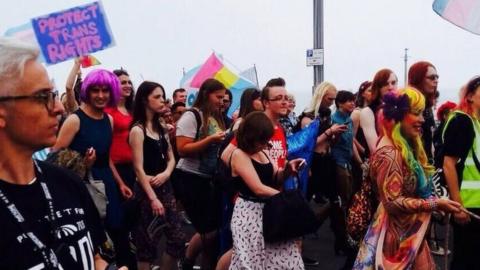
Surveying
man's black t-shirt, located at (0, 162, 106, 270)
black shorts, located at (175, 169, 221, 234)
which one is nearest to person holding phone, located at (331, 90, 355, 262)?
black shorts, located at (175, 169, 221, 234)

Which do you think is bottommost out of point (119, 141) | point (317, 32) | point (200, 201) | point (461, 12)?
point (200, 201)

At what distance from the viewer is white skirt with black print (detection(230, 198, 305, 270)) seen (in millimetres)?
3920

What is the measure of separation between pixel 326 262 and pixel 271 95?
1984 millimetres

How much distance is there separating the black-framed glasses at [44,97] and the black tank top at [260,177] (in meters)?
2.26

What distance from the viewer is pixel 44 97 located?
1.80m

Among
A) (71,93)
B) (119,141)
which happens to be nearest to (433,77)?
(119,141)

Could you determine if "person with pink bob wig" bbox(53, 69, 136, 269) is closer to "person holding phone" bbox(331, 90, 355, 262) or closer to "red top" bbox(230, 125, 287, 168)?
"red top" bbox(230, 125, 287, 168)


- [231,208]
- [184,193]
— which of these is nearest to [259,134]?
[231,208]

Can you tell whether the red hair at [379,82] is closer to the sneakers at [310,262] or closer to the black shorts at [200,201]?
the black shorts at [200,201]

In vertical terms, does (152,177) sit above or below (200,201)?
above

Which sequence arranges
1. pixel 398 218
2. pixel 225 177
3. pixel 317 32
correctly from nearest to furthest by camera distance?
pixel 398 218 → pixel 225 177 → pixel 317 32

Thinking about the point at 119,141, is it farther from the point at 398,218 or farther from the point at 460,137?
the point at 460,137

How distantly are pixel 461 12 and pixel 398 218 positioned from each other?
82.4 inches

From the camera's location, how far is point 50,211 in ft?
5.81
